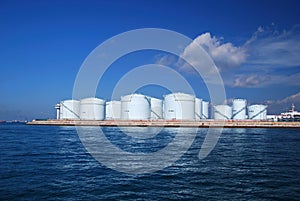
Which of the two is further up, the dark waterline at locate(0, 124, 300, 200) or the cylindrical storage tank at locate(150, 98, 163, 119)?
the cylindrical storage tank at locate(150, 98, 163, 119)

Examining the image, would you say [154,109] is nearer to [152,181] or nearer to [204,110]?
[204,110]

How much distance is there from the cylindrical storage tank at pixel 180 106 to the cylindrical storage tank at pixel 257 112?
29291 mm

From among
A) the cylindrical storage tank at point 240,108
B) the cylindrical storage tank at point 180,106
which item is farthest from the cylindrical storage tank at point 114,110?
the cylindrical storage tank at point 240,108

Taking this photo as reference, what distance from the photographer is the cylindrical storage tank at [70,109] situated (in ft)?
391

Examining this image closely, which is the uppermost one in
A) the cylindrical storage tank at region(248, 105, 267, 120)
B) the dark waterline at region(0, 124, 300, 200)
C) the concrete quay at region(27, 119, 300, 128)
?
the cylindrical storage tank at region(248, 105, 267, 120)

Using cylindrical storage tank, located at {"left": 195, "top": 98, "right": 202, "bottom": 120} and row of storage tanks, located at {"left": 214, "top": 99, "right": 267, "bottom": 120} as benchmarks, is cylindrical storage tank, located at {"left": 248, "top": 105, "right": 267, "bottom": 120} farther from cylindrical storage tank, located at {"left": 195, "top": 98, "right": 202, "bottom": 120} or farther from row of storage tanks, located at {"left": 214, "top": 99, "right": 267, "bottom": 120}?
cylindrical storage tank, located at {"left": 195, "top": 98, "right": 202, "bottom": 120}

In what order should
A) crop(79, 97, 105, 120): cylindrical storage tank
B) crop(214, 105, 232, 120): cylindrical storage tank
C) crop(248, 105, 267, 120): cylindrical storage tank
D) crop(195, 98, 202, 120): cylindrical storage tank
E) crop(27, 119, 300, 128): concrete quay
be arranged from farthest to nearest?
crop(214, 105, 232, 120): cylindrical storage tank, crop(248, 105, 267, 120): cylindrical storage tank, crop(79, 97, 105, 120): cylindrical storage tank, crop(195, 98, 202, 120): cylindrical storage tank, crop(27, 119, 300, 128): concrete quay

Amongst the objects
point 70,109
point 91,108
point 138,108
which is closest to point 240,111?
point 138,108

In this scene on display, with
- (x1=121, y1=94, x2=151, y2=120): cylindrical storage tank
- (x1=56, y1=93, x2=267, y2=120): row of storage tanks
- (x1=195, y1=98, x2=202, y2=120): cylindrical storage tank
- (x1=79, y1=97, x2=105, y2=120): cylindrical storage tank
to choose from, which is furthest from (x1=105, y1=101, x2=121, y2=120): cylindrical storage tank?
(x1=195, y1=98, x2=202, y2=120): cylindrical storage tank

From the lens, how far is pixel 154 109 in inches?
4328

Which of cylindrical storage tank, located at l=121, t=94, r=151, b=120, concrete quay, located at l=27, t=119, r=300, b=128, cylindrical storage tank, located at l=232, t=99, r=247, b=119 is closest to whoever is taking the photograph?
concrete quay, located at l=27, t=119, r=300, b=128

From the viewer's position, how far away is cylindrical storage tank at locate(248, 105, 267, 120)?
115 m

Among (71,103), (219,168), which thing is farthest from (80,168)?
(71,103)

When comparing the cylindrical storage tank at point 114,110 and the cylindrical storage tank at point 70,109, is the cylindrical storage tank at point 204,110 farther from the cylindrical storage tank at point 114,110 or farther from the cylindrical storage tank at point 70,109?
the cylindrical storage tank at point 70,109
